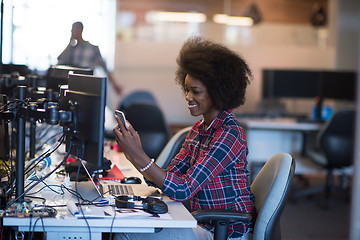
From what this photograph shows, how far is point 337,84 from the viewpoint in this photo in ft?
18.4

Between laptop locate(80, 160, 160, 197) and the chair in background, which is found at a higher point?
the chair in background

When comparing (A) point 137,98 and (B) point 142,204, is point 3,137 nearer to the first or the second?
(B) point 142,204

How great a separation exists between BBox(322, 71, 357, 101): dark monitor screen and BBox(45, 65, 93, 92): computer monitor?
11.8 feet

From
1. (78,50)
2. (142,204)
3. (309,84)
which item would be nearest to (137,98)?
(309,84)

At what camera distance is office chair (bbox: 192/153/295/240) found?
1943mm

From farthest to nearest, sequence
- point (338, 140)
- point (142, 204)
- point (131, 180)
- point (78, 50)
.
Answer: point (338, 140), point (78, 50), point (131, 180), point (142, 204)

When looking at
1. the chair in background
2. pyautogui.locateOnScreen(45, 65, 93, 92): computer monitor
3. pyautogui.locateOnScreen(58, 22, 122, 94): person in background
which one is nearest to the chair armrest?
pyautogui.locateOnScreen(45, 65, 93, 92): computer monitor

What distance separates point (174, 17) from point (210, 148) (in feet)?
19.6

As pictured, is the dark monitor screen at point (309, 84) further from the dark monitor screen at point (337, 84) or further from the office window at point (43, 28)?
the office window at point (43, 28)

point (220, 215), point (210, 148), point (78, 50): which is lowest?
point (220, 215)

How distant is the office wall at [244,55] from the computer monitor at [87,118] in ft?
18.8

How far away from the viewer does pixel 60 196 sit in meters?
2.07

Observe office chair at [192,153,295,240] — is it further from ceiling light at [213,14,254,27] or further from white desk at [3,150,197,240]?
ceiling light at [213,14,254,27]

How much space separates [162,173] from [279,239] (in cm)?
60
